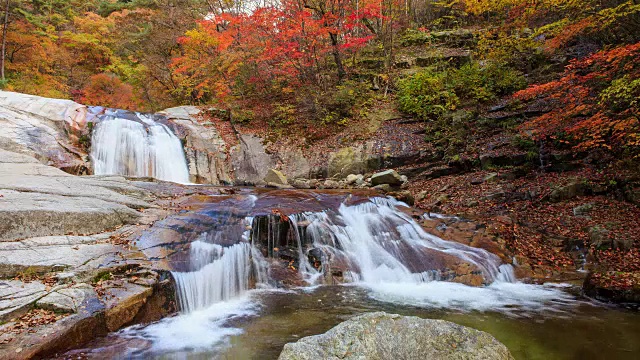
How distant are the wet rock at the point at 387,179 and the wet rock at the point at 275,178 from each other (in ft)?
11.4

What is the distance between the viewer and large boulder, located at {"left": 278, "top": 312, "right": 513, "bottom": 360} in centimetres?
277

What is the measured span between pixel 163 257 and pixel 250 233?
1.98 m

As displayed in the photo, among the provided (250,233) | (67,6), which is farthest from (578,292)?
(67,6)

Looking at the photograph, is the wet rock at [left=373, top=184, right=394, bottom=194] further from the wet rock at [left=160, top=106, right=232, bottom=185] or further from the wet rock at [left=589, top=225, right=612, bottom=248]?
the wet rock at [left=160, top=106, right=232, bottom=185]

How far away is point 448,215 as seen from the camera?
372 inches

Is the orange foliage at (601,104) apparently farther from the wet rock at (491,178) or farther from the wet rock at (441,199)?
the wet rock at (441,199)

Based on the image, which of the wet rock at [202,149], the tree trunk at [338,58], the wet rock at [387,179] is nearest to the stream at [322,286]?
the wet rock at [387,179]

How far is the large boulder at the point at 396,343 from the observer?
2.77 m

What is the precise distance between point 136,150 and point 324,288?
33.1 ft

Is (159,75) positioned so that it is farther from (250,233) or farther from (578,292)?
(578,292)

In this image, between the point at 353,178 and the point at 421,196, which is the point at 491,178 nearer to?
the point at 421,196

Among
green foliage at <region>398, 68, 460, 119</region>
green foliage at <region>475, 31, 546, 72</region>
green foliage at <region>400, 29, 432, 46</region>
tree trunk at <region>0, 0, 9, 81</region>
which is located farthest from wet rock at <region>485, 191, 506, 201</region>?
tree trunk at <region>0, 0, 9, 81</region>

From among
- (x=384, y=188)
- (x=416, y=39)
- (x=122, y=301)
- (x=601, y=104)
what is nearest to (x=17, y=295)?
(x=122, y=301)

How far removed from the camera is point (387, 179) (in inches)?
476
